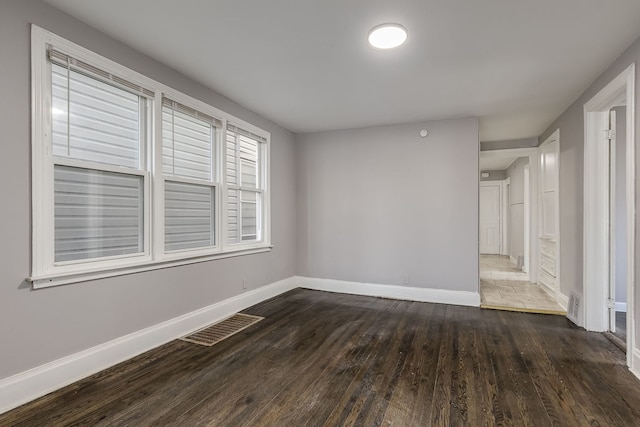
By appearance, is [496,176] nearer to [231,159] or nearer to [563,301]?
[563,301]

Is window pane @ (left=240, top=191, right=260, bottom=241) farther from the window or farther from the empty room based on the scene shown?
the window

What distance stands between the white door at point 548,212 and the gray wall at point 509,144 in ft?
0.73

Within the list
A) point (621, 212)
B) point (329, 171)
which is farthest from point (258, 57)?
point (621, 212)

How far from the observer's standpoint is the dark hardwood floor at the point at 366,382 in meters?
1.84

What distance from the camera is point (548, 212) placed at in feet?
15.4

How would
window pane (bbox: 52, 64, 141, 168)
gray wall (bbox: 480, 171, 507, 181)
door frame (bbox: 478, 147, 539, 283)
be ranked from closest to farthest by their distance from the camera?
window pane (bbox: 52, 64, 141, 168), door frame (bbox: 478, 147, 539, 283), gray wall (bbox: 480, 171, 507, 181)

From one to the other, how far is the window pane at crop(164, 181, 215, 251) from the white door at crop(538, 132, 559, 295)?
4.51 metres

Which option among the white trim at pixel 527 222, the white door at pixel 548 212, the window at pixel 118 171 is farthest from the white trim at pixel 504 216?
the window at pixel 118 171

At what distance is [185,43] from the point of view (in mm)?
2510

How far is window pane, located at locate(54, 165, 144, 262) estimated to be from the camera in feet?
7.25

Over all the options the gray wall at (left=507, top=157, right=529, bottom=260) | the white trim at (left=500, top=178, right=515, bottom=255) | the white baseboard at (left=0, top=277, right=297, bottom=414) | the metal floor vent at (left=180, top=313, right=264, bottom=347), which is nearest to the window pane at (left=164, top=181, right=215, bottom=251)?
the white baseboard at (left=0, top=277, right=297, bottom=414)

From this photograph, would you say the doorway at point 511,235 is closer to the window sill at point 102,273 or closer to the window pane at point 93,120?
the window sill at point 102,273

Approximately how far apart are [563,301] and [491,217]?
227 inches

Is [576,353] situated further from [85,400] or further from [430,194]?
[85,400]
